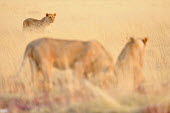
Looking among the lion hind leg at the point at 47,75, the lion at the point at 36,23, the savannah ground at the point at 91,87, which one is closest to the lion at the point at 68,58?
the lion hind leg at the point at 47,75

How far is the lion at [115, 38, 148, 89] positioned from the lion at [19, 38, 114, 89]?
0.75 feet

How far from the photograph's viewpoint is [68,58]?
8211 mm

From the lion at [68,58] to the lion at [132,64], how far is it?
0.23 meters

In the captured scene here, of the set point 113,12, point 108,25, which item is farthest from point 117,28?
point 113,12

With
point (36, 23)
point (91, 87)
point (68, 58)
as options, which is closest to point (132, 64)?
point (68, 58)

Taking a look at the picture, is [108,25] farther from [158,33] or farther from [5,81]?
[5,81]

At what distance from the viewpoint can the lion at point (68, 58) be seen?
799cm

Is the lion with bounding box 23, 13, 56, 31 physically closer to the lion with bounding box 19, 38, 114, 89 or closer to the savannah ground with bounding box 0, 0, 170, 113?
the savannah ground with bounding box 0, 0, 170, 113

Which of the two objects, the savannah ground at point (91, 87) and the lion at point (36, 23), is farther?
the lion at point (36, 23)

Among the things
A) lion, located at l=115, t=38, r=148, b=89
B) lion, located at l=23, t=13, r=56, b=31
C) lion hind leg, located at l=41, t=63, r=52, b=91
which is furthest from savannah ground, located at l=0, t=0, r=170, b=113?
lion, located at l=23, t=13, r=56, b=31

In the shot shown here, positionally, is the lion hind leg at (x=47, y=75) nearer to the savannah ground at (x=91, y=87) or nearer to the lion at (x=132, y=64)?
the savannah ground at (x=91, y=87)

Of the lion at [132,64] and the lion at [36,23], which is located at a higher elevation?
the lion at [36,23]

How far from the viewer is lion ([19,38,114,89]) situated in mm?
7995

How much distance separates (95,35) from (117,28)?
3068 mm
